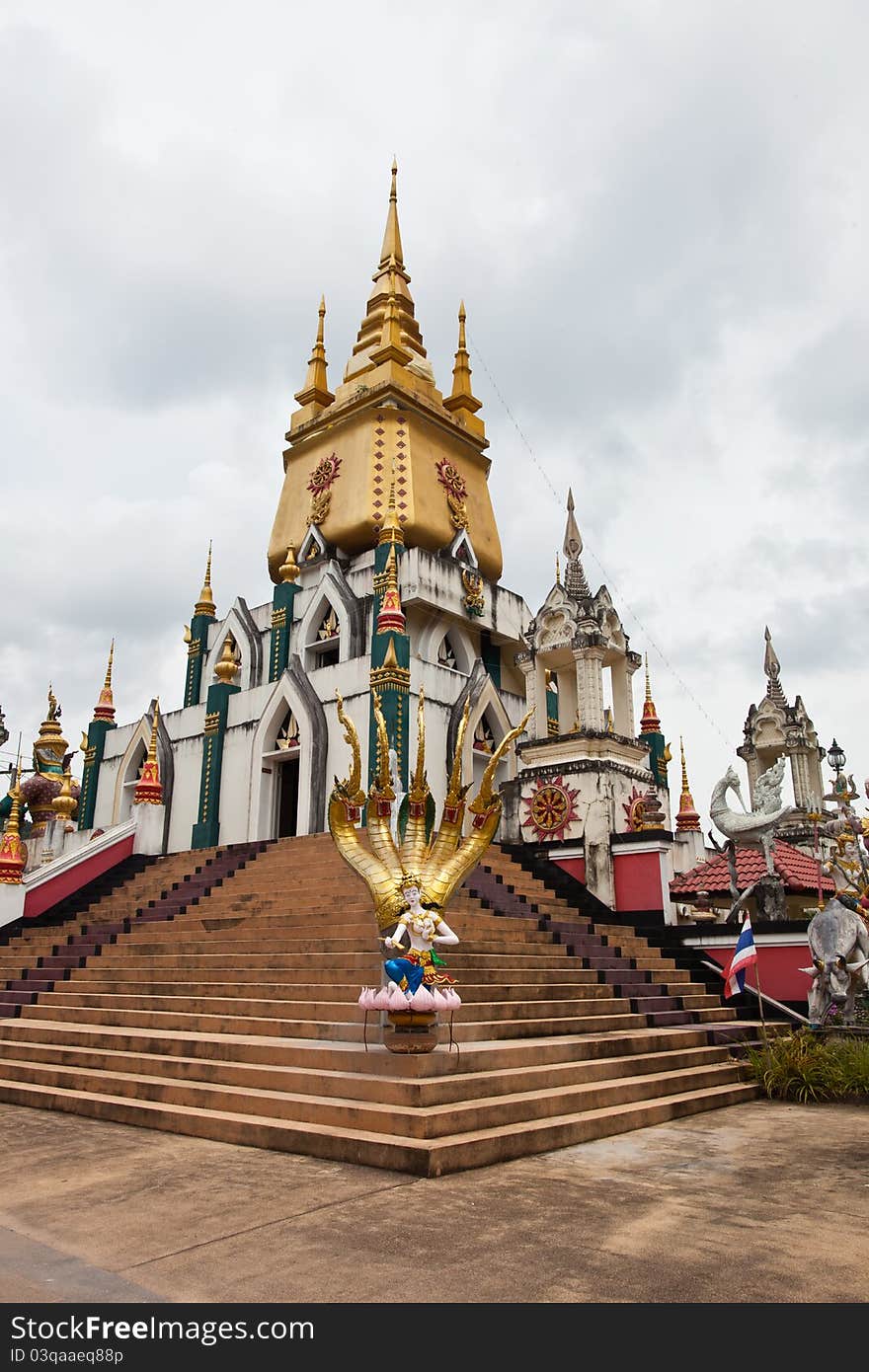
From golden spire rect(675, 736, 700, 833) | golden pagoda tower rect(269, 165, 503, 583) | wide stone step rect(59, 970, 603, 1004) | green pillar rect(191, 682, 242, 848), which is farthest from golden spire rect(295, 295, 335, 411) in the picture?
wide stone step rect(59, 970, 603, 1004)

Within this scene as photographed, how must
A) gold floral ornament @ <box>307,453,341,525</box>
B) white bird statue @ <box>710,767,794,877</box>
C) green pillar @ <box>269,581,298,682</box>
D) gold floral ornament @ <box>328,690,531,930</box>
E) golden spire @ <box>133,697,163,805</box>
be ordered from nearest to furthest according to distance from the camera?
gold floral ornament @ <box>328,690,531,930</box> < white bird statue @ <box>710,767,794,877</box> < golden spire @ <box>133,697,163,805</box> < green pillar @ <box>269,581,298,682</box> < gold floral ornament @ <box>307,453,341,525</box>

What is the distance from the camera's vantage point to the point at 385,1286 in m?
3.50

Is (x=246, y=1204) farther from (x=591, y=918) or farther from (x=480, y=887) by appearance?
(x=591, y=918)

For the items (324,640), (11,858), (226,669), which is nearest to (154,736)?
(226,669)

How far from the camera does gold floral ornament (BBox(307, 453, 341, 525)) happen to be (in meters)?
24.0

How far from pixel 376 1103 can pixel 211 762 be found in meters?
16.2

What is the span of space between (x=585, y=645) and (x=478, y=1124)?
43.5 feet

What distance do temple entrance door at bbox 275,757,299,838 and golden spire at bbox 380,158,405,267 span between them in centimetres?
1680

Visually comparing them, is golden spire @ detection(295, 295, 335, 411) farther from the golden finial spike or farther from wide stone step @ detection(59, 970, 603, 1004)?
wide stone step @ detection(59, 970, 603, 1004)

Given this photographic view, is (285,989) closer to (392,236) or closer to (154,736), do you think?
(154,736)

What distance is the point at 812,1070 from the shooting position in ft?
28.8

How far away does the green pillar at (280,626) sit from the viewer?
22156 millimetres

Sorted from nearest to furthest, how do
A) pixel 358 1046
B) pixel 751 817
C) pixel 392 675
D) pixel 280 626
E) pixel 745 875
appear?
pixel 358 1046
pixel 751 817
pixel 745 875
pixel 392 675
pixel 280 626
